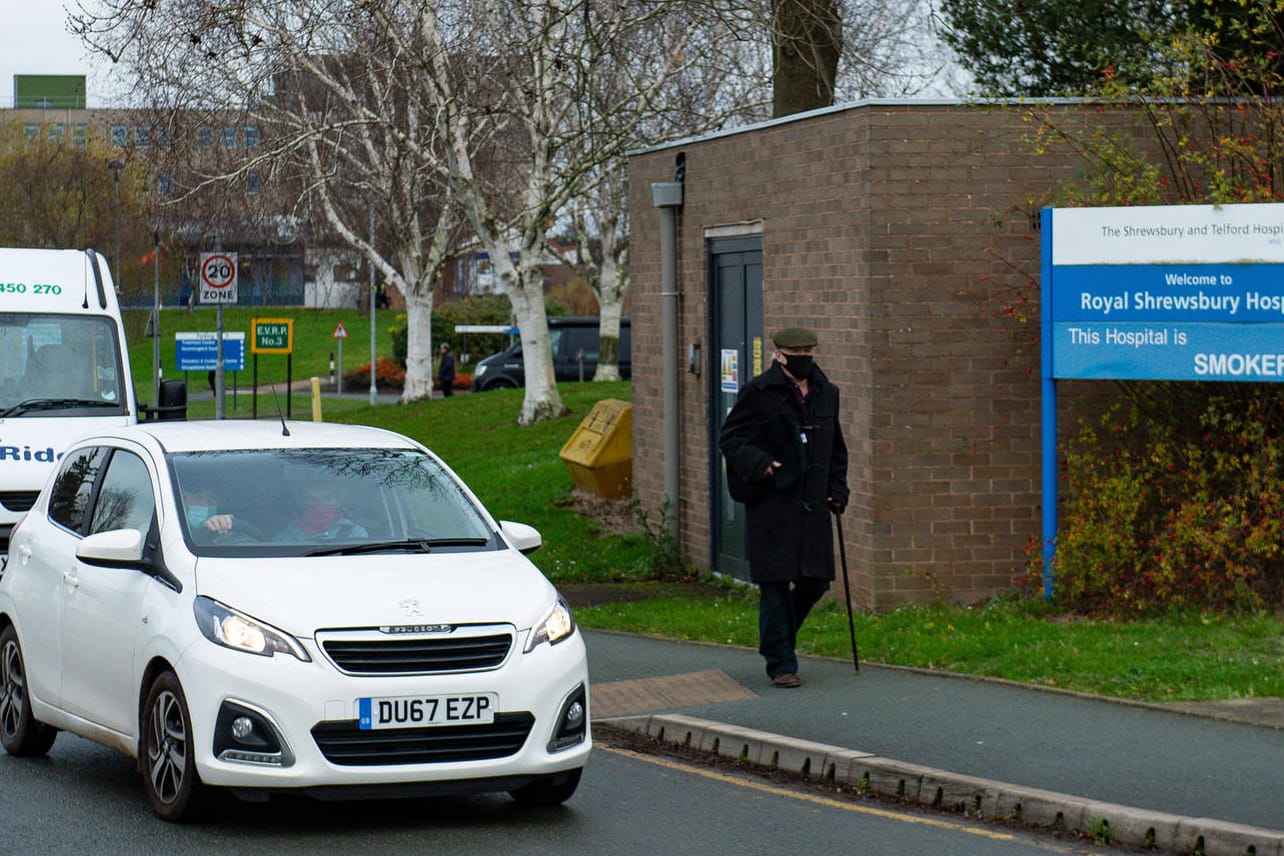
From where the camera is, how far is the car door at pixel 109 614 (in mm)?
7508

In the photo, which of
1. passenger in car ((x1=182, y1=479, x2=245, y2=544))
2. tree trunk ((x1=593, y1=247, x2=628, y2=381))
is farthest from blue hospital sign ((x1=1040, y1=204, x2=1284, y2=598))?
tree trunk ((x1=593, y1=247, x2=628, y2=381))

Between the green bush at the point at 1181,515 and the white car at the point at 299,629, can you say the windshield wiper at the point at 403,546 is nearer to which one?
the white car at the point at 299,629

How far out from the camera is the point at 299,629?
6.84 m

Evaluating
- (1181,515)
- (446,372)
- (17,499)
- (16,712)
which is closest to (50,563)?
(16,712)

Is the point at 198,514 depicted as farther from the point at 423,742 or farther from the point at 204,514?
the point at 423,742

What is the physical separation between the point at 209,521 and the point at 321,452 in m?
0.78

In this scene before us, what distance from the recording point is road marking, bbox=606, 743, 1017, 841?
7324 mm

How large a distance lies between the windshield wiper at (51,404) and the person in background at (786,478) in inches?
271

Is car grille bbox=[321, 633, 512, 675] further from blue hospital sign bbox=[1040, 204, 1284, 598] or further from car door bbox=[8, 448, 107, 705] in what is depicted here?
blue hospital sign bbox=[1040, 204, 1284, 598]

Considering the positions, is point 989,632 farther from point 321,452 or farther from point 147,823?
point 147,823

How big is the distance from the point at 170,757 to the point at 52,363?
8699mm

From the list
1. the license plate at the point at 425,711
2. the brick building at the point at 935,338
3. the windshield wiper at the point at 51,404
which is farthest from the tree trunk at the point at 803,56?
the license plate at the point at 425,711

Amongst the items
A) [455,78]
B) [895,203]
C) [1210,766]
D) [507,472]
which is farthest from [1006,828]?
[455,78]

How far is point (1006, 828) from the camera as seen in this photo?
7.39 meters
